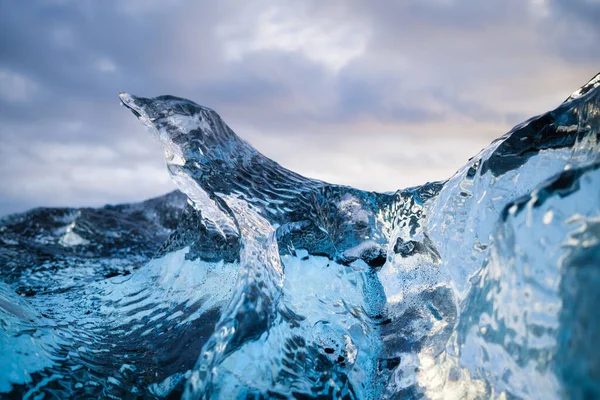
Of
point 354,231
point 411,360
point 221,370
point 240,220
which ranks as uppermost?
point 354,231

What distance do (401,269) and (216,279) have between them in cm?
88

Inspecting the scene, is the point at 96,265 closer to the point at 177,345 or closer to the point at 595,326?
the point at 177,345

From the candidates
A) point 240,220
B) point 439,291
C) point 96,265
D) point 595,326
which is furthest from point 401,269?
point 96,265

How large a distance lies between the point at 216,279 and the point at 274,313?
81cm

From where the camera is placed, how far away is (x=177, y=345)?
6.19ft

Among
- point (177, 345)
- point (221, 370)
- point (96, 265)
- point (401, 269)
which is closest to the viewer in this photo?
point (221, 370)

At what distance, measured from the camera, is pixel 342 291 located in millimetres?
2035

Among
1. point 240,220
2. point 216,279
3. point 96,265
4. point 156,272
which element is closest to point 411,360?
point 240,220

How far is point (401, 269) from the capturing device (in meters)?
2.20

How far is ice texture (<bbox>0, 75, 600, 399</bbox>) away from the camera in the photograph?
1010mm

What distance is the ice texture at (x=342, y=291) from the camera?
101cm

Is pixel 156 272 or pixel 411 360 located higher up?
pixel 156 272

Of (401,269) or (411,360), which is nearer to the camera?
(411,360)

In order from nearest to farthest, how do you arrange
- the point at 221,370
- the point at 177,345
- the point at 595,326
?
the point at 595,326
the point at 221,370
the point at 177,345
